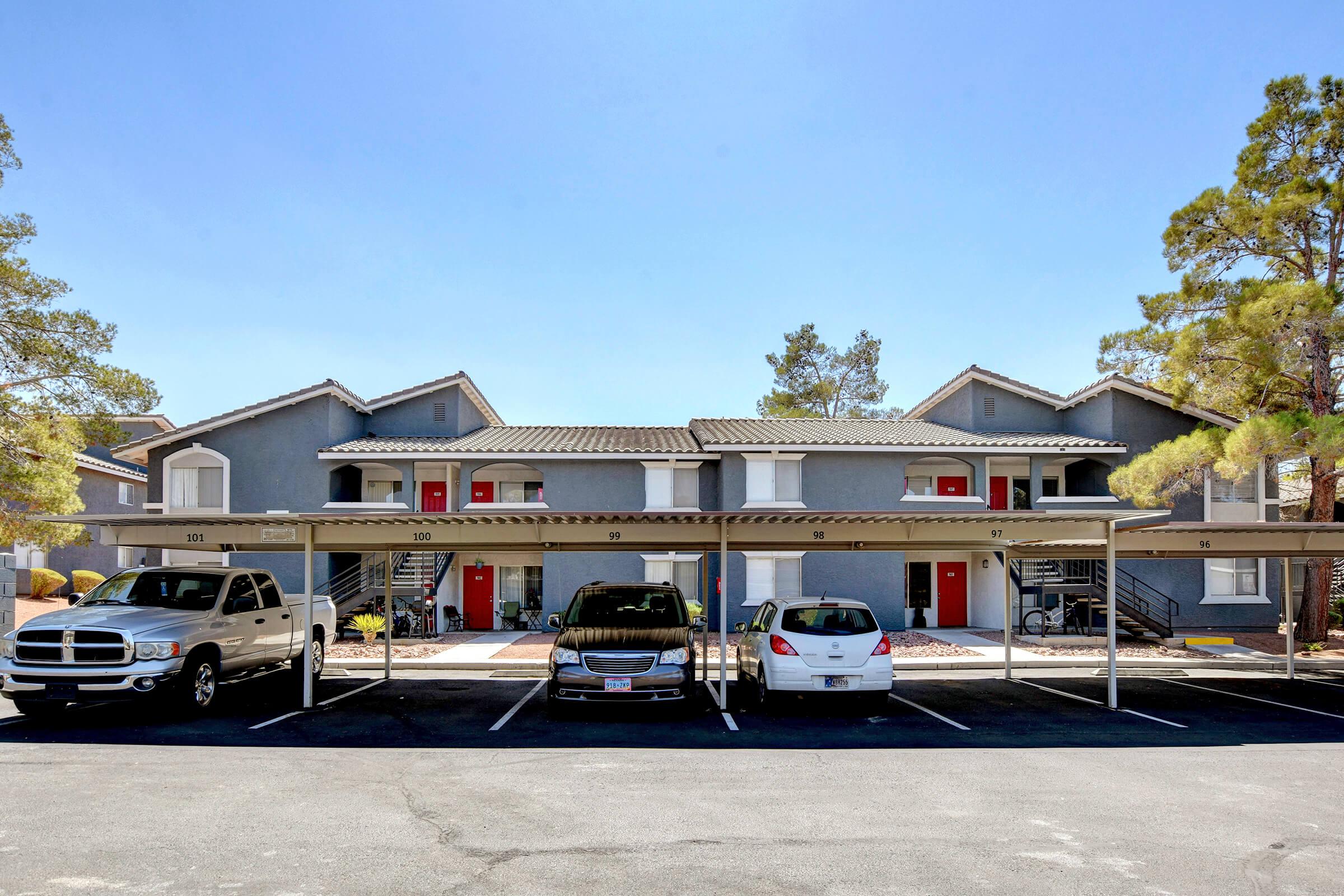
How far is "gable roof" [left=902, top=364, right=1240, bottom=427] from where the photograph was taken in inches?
907

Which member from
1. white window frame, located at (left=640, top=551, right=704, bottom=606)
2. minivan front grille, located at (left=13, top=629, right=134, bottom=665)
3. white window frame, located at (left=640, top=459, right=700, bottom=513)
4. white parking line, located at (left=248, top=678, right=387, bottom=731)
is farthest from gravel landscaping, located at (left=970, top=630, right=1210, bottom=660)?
minivan front grille, located at (left=13, top=629, right=134, bottom=665)

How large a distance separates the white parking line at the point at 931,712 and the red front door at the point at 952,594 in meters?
13.2

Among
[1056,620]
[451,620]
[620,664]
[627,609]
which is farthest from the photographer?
[451,620]

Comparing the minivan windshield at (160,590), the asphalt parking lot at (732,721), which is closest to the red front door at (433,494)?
the asphalt parking lot at (732,721)

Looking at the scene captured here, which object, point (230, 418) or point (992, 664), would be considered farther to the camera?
point (230, 418)

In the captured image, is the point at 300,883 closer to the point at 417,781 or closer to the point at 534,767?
the point at 417,781

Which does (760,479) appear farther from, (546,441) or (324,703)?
(324,703)

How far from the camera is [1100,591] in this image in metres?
21.3

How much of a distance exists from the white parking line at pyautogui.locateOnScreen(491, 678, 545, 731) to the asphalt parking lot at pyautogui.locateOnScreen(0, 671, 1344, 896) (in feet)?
0.16

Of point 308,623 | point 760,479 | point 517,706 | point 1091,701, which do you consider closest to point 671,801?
point 517,706

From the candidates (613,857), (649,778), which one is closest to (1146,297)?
(649,778)

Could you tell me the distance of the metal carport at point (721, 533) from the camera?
36.1 feet

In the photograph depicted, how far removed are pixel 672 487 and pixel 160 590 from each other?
1413cm

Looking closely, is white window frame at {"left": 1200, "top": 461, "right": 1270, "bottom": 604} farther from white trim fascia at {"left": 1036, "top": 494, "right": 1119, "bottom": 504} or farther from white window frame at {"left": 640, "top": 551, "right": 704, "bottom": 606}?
white window frame at {"left": 640, "top": 551, "right": 704, "bottom": 606}
